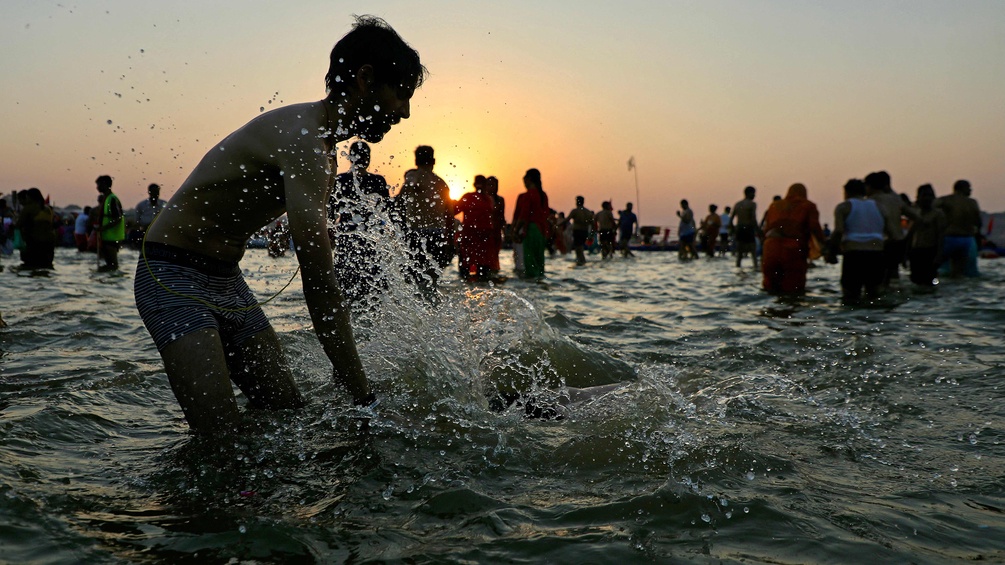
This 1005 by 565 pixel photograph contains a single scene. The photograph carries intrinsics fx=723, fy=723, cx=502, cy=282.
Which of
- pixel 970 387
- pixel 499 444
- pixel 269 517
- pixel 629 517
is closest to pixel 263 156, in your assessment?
pixel 269 517

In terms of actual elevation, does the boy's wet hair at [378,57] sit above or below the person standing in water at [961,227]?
above

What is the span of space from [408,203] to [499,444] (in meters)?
4.81

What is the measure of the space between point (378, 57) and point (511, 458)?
164cm

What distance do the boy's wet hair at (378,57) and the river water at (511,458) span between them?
4.69 feet

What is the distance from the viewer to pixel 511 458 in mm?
2945

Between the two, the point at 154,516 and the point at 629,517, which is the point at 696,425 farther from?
the point at 154,516

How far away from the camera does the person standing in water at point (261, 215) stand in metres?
2.52

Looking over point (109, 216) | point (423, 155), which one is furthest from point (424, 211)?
point (109, 216)

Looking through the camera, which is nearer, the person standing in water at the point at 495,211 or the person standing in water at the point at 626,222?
the person standing in water at the point at 495,211

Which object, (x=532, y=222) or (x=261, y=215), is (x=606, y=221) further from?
(x=261, y=215)

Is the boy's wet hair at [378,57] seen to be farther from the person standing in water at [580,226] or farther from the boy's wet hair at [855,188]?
the person standing in water at [580,226]

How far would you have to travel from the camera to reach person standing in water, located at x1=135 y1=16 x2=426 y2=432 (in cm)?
252

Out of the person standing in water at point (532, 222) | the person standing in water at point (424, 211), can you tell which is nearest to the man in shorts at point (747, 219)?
the person standing in water at point (532, 222)

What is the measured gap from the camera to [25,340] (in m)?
5.79
